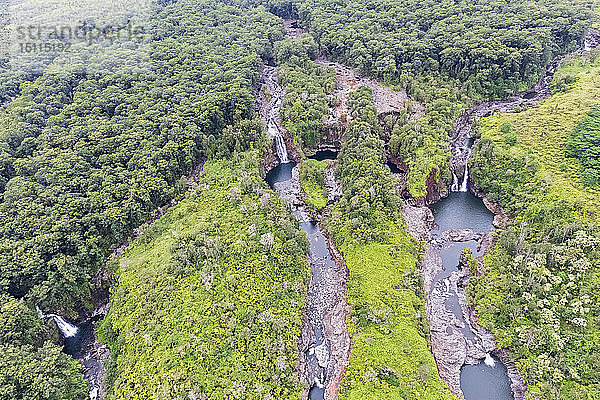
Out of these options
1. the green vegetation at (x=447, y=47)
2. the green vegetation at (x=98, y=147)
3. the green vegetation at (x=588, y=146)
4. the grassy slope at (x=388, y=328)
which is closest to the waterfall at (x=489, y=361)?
the grassy slope at (x=388, y=328)

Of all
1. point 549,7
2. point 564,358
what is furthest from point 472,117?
point 564,358

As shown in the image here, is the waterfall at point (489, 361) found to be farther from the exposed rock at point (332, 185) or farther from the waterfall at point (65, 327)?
the waterfall at point (65, 327)

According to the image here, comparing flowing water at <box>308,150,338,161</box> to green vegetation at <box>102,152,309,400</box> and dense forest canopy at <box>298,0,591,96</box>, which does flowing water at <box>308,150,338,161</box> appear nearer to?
green vegetation at <box>102,152,309,400</box>

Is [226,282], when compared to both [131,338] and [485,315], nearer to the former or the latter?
[131,338]

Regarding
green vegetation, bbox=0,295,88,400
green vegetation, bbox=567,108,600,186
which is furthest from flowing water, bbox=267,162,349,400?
green vegetation, bbox=567,108,600,186

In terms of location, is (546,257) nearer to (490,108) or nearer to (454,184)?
(454,184)

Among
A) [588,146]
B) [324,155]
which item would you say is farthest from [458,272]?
[324,155]
